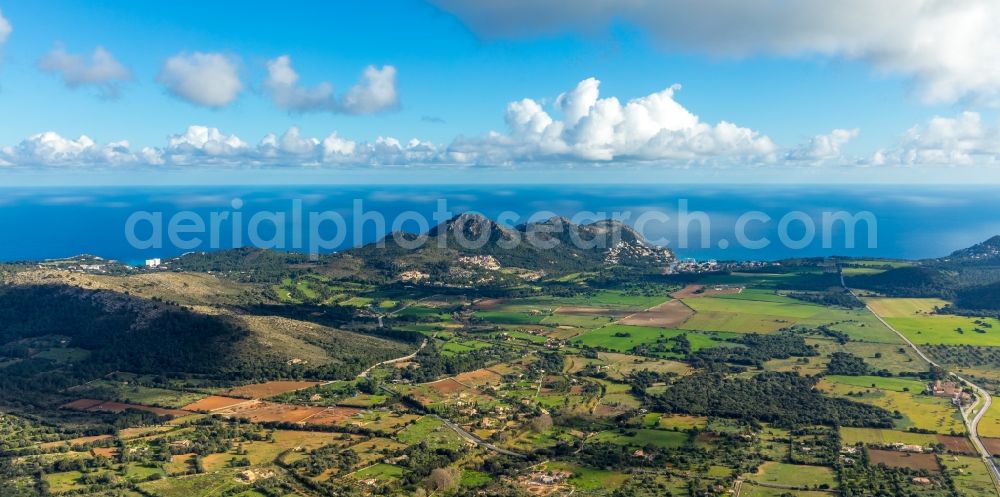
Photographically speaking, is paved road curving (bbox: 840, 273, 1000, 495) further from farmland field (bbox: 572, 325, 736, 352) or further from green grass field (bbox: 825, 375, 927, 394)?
farmland field (bbox: 572, 325, 736, 352)

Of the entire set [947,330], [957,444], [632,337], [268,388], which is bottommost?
[268,388]

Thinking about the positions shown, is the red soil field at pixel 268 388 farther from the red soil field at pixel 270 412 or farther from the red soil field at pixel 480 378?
the red soil field at pixel 480 378

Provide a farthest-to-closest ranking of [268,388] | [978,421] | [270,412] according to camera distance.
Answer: [268,388], [270,412], [978,421]

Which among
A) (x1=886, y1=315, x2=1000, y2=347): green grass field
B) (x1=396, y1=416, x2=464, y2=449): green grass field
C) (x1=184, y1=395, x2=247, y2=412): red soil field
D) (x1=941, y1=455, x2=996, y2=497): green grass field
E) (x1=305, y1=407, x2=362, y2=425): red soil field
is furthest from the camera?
(x1=886, y1=315, x2=1000, y2=347): green grass field

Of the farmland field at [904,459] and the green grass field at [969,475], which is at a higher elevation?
the green grass field at [969,475]

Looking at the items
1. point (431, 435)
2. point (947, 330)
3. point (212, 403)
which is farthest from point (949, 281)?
point (212, 403)

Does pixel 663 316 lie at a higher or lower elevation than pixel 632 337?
higher

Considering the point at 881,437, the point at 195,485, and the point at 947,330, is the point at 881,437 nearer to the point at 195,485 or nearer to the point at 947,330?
the point at 947,330

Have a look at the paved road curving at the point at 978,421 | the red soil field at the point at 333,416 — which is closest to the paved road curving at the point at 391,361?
the red soil field at the point at 333,416

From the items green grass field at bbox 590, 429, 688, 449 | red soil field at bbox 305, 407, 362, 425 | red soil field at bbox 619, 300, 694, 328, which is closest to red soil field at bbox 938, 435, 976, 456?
green grass field at bbox 590, 429, 688, 449

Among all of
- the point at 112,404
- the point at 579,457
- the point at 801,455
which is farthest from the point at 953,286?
the point at 112,404

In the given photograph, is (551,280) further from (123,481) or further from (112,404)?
(123,481)
